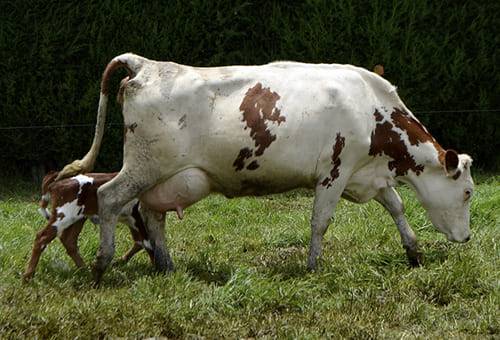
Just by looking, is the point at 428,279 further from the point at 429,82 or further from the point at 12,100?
the point at 12,100

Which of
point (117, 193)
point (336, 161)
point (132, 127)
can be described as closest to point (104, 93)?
point (132, 127)

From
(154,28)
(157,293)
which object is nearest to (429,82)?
(154,28)

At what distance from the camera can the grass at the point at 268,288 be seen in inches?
217

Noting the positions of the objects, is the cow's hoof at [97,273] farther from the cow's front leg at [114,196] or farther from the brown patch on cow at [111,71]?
the brown patch on cow at [111,71]

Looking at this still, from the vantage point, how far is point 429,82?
12852mm

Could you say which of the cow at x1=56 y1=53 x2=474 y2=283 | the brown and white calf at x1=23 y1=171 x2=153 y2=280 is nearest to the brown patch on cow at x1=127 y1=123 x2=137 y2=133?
the cow at x1=56 y1=53 x2=474 y2=283

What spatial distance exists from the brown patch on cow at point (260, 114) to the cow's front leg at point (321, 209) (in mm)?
604

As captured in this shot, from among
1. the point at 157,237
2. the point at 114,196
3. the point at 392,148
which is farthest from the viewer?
the point at 392,148

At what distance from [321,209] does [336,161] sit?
1.29 feet

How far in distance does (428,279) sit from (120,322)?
2278mm

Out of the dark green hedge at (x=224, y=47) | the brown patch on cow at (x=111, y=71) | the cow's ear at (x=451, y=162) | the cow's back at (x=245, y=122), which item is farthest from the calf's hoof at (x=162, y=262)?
the dark green hedge at (x=224, y=47)

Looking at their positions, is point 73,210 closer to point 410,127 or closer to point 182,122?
point 182,122

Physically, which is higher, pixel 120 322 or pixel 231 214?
pixel 120 322

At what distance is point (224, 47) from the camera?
42.0ft
